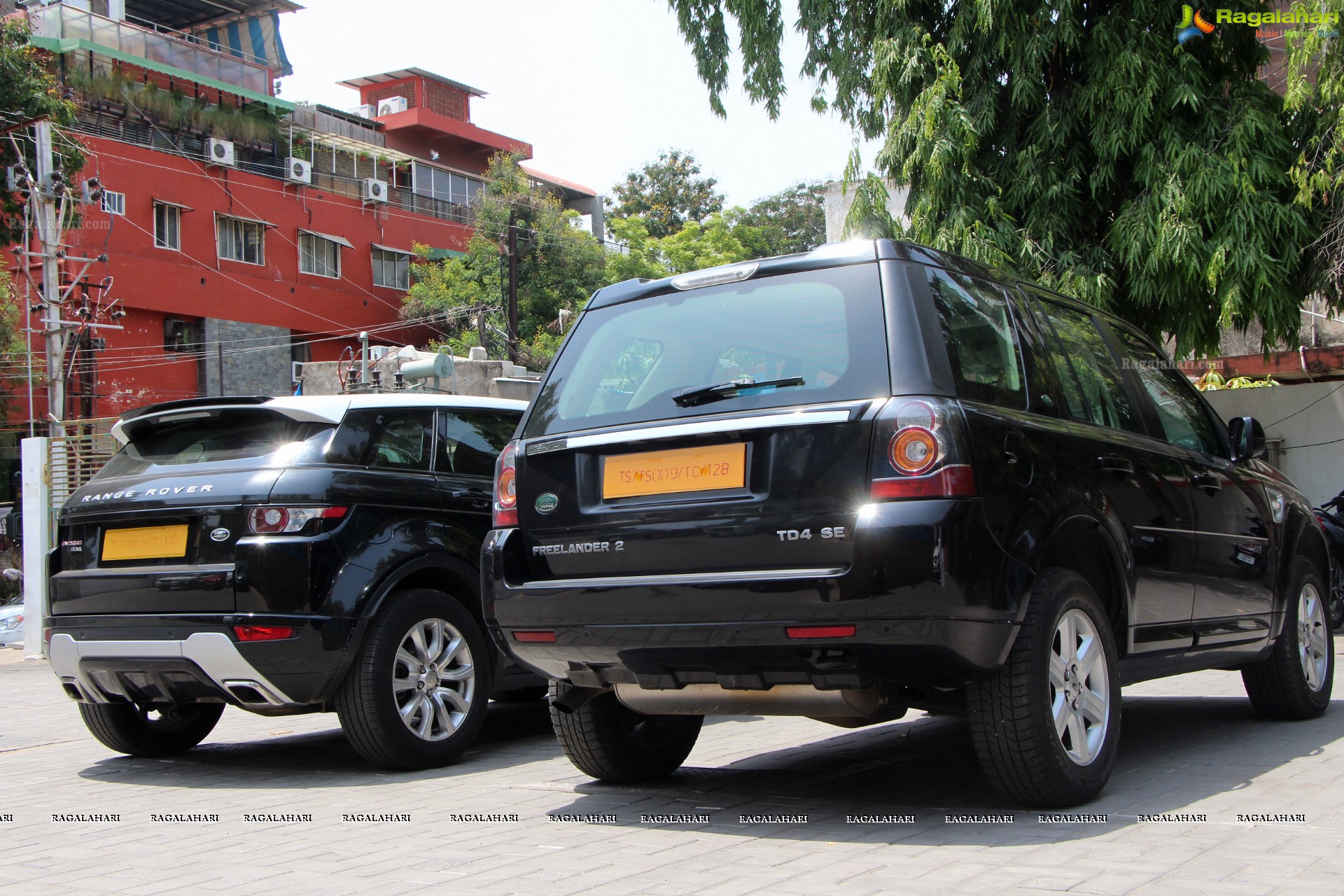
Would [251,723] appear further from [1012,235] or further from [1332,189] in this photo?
[1332,189]

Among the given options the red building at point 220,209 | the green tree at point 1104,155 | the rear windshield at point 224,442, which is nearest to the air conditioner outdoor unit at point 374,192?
the red building at point 220,209

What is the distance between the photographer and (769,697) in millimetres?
4031

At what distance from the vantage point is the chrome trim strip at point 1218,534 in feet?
15.6

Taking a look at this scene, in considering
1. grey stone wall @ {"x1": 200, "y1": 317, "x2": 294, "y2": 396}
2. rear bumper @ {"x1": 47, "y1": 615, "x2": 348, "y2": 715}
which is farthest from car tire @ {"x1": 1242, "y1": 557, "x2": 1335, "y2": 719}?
grey stone wall @ {"x1": 200, "y1": 317, "x2": 294, "y2": 396}

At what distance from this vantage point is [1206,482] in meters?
5.49

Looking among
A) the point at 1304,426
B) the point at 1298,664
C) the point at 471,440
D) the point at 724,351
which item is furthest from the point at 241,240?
the point at 724,351

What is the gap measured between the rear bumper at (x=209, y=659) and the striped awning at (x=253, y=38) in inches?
1599

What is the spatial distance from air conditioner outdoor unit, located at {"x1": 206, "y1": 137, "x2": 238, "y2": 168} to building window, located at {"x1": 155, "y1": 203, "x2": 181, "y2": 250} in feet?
6.46

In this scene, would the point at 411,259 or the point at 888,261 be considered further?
the point at 411,259

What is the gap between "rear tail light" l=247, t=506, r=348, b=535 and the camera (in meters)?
5.38

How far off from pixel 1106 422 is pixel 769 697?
6.29 feet

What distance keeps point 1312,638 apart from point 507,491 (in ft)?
14.4

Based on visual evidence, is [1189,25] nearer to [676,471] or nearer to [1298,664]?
[1298,664]

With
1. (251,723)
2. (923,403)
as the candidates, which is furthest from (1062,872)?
(251,723)
